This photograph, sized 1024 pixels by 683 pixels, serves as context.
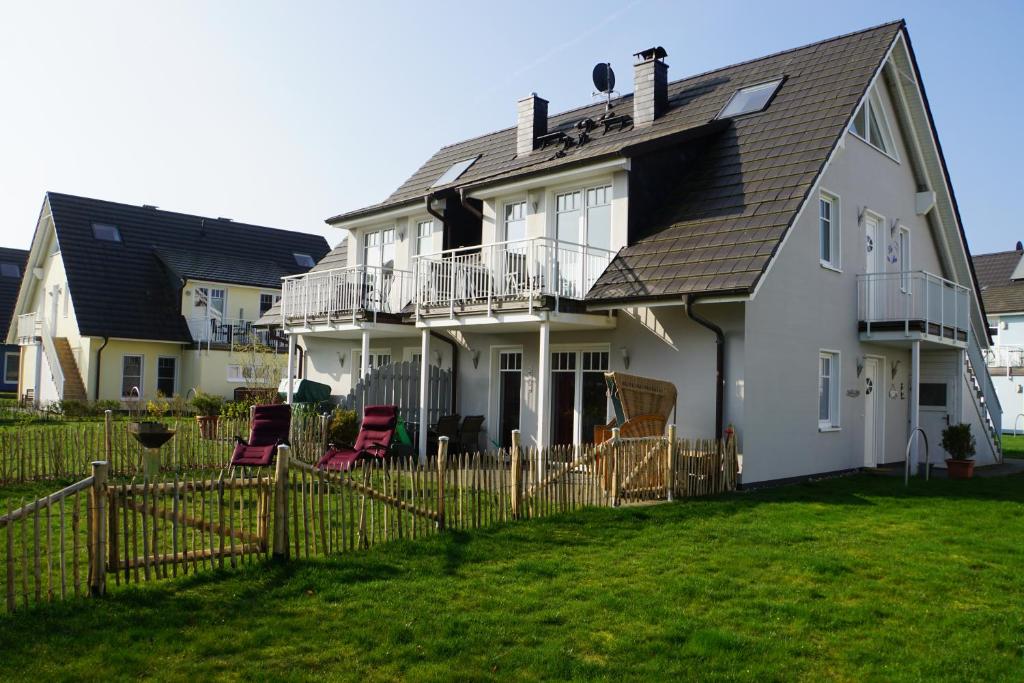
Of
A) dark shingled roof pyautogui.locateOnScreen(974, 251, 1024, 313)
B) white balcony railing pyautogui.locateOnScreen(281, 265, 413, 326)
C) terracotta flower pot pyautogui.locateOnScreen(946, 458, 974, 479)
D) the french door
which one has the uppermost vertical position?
dark shingled roof pyautogui.locateOnScreen(974, 251, 1024, 313)

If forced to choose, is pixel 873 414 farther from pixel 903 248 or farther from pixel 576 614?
pixel 576 614

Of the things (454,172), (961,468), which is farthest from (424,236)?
(961,468)

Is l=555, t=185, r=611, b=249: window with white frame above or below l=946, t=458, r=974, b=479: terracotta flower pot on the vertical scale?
above

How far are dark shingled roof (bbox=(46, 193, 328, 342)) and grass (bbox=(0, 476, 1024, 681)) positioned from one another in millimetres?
27675

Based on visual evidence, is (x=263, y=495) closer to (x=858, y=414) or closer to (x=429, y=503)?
(x=429, y=503)

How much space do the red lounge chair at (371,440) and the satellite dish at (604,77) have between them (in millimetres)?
10649

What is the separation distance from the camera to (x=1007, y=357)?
38.8 metres

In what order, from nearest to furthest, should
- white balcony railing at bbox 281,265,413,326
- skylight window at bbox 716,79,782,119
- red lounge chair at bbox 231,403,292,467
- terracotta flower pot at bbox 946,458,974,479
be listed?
red lounge chair at bbox 231,403,292,467
terracotta flower pot at bbox 946,458,974,479
skylight window at bbox 716,79,782,119
white balcony railing at bbox 281,265,413,326

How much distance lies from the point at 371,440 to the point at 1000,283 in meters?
39.9

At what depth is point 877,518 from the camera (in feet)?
37.9

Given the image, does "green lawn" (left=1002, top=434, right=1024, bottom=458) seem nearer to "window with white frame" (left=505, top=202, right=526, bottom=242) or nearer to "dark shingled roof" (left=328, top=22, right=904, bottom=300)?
"dark shingled roof" (left=328, top=22, right=904, bottom=300)

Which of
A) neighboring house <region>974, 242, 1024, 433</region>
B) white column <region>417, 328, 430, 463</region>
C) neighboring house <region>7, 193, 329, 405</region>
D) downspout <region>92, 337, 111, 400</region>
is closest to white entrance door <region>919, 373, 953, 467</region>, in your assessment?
white column <region>417, 328, 430, 463</region>

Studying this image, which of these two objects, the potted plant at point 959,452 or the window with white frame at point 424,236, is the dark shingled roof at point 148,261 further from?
the potted plant at point 959,452

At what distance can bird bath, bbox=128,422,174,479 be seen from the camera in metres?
14.0
